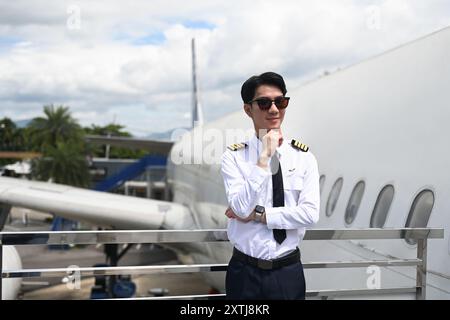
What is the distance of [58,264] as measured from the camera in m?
21.5

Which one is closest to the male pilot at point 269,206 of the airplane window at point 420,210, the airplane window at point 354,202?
the airplane window at point 420,210

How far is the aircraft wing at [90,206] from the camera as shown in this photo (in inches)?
501

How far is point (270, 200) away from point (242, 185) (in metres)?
0.19

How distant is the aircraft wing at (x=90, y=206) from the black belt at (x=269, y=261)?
405 inches

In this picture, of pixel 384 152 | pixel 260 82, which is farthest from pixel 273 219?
pixel 384 152

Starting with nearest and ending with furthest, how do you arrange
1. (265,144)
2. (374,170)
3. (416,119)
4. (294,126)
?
(265,144) → (416,119) → (374,170) → (294,126)

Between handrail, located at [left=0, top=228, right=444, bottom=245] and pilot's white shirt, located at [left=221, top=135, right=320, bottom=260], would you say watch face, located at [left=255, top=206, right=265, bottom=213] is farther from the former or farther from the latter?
handrail, located at [left=0, top=228, right=444, bottom=245]

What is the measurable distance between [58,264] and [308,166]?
20347mm

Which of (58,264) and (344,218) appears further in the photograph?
(58,264)

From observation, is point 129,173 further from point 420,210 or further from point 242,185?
point 242,185

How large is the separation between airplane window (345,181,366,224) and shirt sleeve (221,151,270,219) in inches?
89.4

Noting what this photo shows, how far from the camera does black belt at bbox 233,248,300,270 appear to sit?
107 inches
